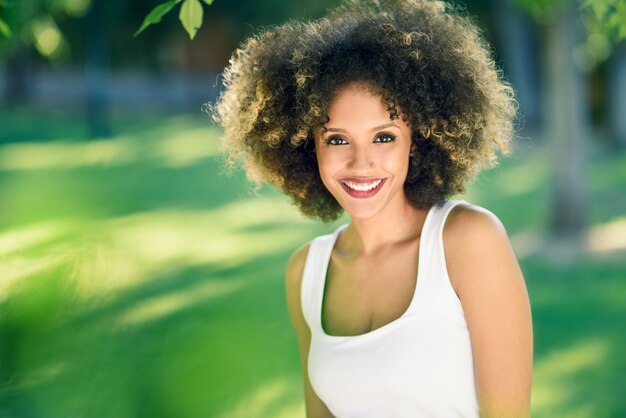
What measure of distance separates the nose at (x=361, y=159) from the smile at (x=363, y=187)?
0.15ft

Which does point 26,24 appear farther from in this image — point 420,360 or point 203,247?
point 420,360

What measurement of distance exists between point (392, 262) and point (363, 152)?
1.17ft

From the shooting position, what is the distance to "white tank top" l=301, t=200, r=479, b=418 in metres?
2.55

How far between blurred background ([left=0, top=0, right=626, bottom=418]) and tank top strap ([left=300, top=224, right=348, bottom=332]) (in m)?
0.56

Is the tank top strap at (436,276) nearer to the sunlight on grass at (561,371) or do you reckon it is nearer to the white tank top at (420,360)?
the white tank top at (420,360)

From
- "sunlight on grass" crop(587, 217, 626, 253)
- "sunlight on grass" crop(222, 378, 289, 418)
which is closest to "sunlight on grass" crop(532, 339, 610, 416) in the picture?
"sunlight on grass" crop(222, 378, 289, 418)

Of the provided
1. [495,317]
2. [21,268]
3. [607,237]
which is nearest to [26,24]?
[21,268]

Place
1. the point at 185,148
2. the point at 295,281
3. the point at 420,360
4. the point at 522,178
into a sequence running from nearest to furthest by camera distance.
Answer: the point at 420,360 < the point at 295,281 < the point at 522,178 < the point at 185,148

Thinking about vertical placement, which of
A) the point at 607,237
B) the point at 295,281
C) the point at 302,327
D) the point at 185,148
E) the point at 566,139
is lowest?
the point at 185,148

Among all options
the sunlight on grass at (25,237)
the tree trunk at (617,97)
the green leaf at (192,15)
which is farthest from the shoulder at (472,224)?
the tree trunk at (617,97)

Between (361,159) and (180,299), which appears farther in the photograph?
(180,299)

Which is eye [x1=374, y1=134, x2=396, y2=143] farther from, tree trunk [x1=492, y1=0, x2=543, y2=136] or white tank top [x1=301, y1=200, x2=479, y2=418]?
tree trunk [x1=492, y1=0, x2=543, y2=136]

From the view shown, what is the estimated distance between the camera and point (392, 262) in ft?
9.36

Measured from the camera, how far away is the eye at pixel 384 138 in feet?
9.06
